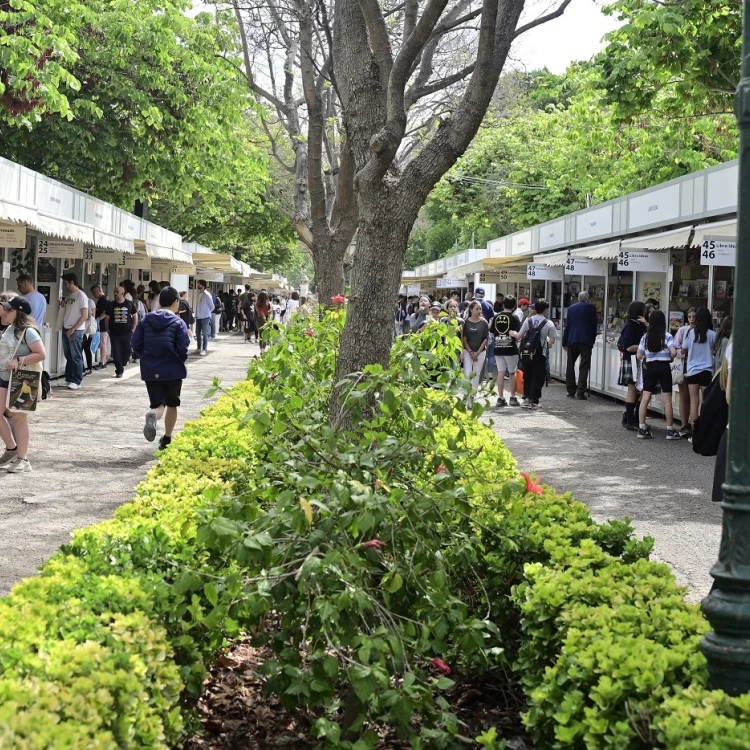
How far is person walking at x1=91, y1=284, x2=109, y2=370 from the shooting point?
2270 centimetres

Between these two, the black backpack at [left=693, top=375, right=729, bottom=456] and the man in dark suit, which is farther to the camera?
the man in dark suit

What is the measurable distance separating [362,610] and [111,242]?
732 inches

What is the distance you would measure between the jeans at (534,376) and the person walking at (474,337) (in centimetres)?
78

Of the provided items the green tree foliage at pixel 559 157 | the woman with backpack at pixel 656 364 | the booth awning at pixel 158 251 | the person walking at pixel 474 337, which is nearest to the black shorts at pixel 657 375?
the woman with backpack at pixel 656 364

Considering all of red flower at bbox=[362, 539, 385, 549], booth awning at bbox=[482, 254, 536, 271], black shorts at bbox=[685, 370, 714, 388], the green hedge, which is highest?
booth awning at bbox=[482, 254, 536, 271]

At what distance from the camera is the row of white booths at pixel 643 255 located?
1544 centimetres

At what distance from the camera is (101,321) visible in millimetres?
23281

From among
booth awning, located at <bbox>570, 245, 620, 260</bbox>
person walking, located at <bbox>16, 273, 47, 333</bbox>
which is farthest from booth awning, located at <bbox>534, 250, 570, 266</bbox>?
person walking, located at <bbox>16, 273, 47, 333</bbox>

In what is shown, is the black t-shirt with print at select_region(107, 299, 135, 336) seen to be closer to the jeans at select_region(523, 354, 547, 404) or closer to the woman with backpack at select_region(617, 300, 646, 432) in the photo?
the jeans at select_region(523, 354, 547, 404)

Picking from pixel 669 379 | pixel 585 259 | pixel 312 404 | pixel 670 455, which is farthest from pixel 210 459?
pixel 585 259

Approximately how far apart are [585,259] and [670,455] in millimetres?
9432

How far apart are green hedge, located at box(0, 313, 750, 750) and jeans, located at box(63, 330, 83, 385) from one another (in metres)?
14.7

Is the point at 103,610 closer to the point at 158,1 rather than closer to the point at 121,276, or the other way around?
the point at 158,1

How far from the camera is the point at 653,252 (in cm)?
1808
